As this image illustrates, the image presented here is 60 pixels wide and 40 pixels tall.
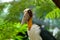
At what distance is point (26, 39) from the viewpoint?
5.38ft

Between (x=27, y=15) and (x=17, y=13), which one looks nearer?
(x=27, y=15)

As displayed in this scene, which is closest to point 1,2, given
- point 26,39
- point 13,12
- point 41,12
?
point 13,12

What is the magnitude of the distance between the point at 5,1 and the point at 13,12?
0.23m

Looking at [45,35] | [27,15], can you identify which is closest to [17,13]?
[27,15]

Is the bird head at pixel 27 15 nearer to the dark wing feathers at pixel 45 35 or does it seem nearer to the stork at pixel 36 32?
the stork at pixel 36 32

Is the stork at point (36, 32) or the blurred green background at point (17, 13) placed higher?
the blurred green background at point (17, 13)

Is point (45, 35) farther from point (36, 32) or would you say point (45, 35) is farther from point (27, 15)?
point (27, 15)

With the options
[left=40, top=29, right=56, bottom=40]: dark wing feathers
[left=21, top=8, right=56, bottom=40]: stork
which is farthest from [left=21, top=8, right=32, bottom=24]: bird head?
[left=40, top=29, right=56, bottom=40]: dark wing feathers

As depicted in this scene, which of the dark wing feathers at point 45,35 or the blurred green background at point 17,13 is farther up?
the blurred green background at point 17,13

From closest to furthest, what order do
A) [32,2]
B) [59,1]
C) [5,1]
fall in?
[59,1] → [32,2] → [5,1]

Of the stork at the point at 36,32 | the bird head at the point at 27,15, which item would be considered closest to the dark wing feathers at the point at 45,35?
the stork at the point at 36,32

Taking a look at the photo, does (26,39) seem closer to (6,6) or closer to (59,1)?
(6,6)

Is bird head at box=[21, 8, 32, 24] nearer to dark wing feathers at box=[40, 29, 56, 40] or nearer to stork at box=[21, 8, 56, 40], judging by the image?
stork at box=[21, 8, 56, 40]

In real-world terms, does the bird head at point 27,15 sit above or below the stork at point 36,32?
above
